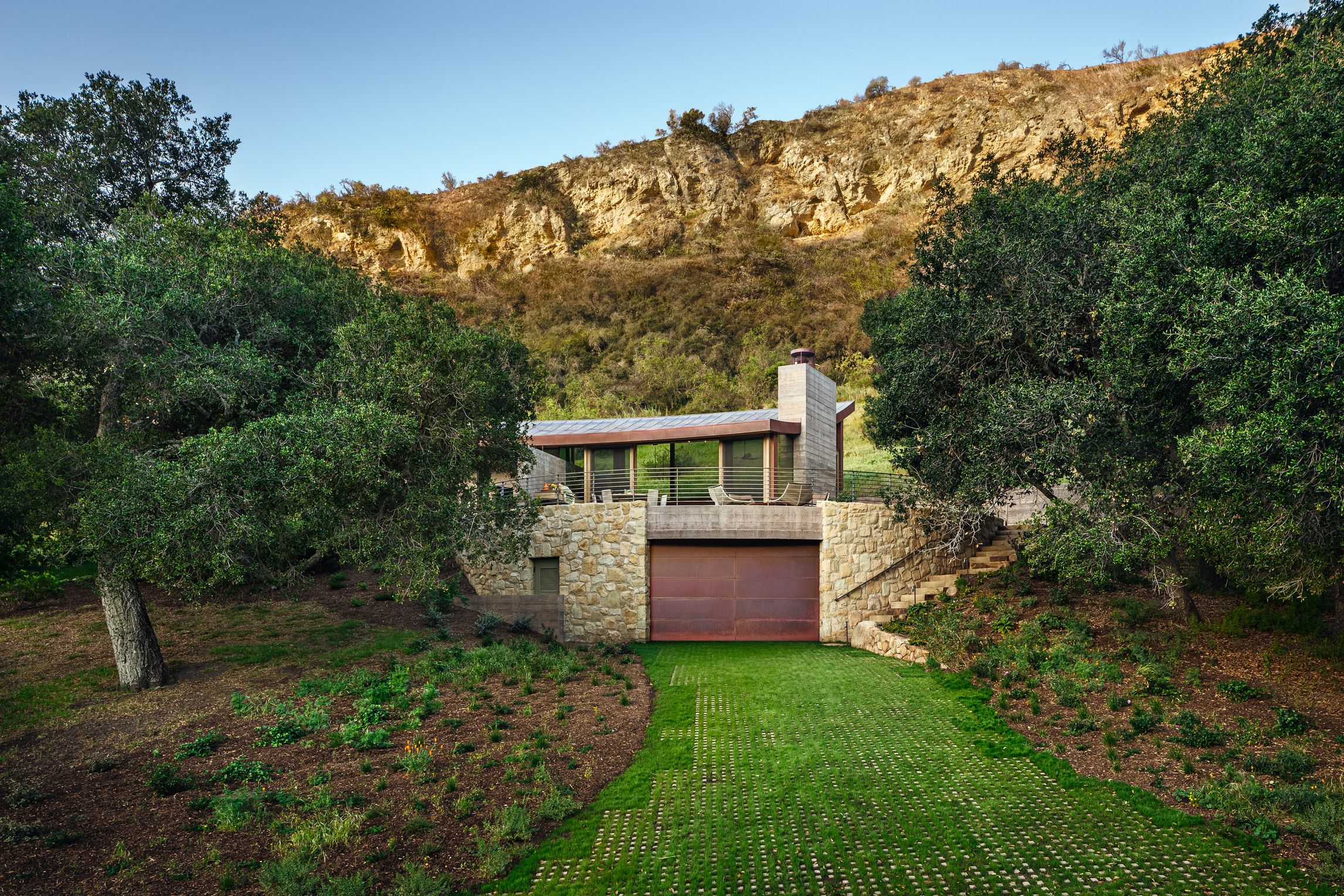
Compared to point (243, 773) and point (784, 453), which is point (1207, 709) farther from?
point (243, 773)

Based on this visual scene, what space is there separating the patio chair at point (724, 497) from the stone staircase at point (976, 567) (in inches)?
180

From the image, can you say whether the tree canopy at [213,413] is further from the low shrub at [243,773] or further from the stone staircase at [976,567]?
the stone staircase at [976,567]

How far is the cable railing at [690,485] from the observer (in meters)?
18.2

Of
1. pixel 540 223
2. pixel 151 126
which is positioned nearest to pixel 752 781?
pixel 151 126

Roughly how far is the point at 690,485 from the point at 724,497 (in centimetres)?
175

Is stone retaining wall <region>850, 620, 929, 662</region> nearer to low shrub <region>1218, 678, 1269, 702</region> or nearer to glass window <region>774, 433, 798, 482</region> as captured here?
glass window <region>774, 433, 798, 482</region>

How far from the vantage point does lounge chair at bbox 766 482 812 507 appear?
1758cm

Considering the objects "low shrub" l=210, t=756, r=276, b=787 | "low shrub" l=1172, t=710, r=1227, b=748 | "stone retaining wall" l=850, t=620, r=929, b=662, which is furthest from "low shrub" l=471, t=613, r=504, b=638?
"low shrub" l=1172, t=710, r=1227, b=748

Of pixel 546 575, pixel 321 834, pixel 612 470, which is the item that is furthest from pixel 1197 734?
pixel 612 470

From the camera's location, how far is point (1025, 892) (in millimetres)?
5918

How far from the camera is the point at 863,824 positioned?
7113 millimetres

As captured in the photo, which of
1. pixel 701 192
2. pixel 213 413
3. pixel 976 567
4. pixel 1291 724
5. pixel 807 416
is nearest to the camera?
pixel 1291 724

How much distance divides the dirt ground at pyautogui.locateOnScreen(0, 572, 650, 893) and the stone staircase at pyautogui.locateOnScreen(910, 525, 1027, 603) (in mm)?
6998

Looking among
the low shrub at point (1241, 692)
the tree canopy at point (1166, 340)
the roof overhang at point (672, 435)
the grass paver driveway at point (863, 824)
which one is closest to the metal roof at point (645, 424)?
the roof overhang at point (672, 435)
